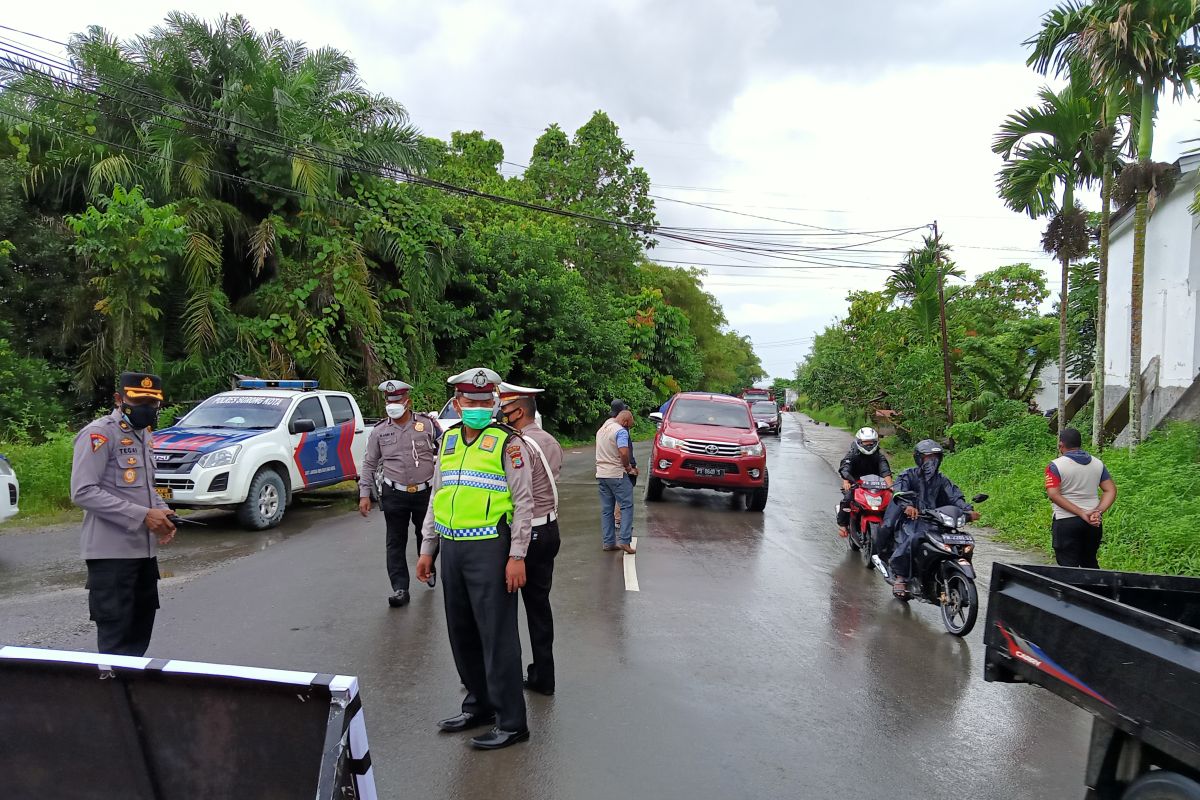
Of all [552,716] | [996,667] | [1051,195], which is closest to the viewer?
[996,667]

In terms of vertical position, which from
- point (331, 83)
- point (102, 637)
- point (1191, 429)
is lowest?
point (102, 637)

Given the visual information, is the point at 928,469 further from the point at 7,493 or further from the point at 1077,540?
the point at 7,493

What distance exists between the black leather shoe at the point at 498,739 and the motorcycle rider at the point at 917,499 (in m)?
4.46

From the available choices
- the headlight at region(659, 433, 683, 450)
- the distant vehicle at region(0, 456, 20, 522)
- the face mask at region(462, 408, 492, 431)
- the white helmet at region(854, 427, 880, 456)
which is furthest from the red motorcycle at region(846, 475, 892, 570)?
the distant vehicle at region(0, 456, 20, 522)

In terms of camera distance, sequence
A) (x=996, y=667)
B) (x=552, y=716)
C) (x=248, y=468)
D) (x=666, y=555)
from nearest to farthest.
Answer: (x=996, y=667)
(x=552, y=716)
(x=666, y=555)
(x=248, y=468)

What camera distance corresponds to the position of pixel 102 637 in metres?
4.25

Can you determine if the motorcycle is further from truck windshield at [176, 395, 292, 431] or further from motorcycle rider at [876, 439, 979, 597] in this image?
truck windshield at [176, 395, 292, 431]

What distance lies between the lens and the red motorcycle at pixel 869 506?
9000 millimetres

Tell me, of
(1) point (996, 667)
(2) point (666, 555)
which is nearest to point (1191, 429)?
(2) point (666, 555)

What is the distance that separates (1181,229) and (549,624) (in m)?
15.7

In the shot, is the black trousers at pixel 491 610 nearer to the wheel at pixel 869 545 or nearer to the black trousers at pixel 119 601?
the black trousers at pixel 119 601

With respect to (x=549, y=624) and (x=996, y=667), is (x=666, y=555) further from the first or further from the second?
(x=996, y=667)

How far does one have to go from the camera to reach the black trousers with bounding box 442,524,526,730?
162 inches

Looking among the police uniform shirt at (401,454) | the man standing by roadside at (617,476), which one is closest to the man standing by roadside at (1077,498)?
the man standing by roadside at (617,476)
